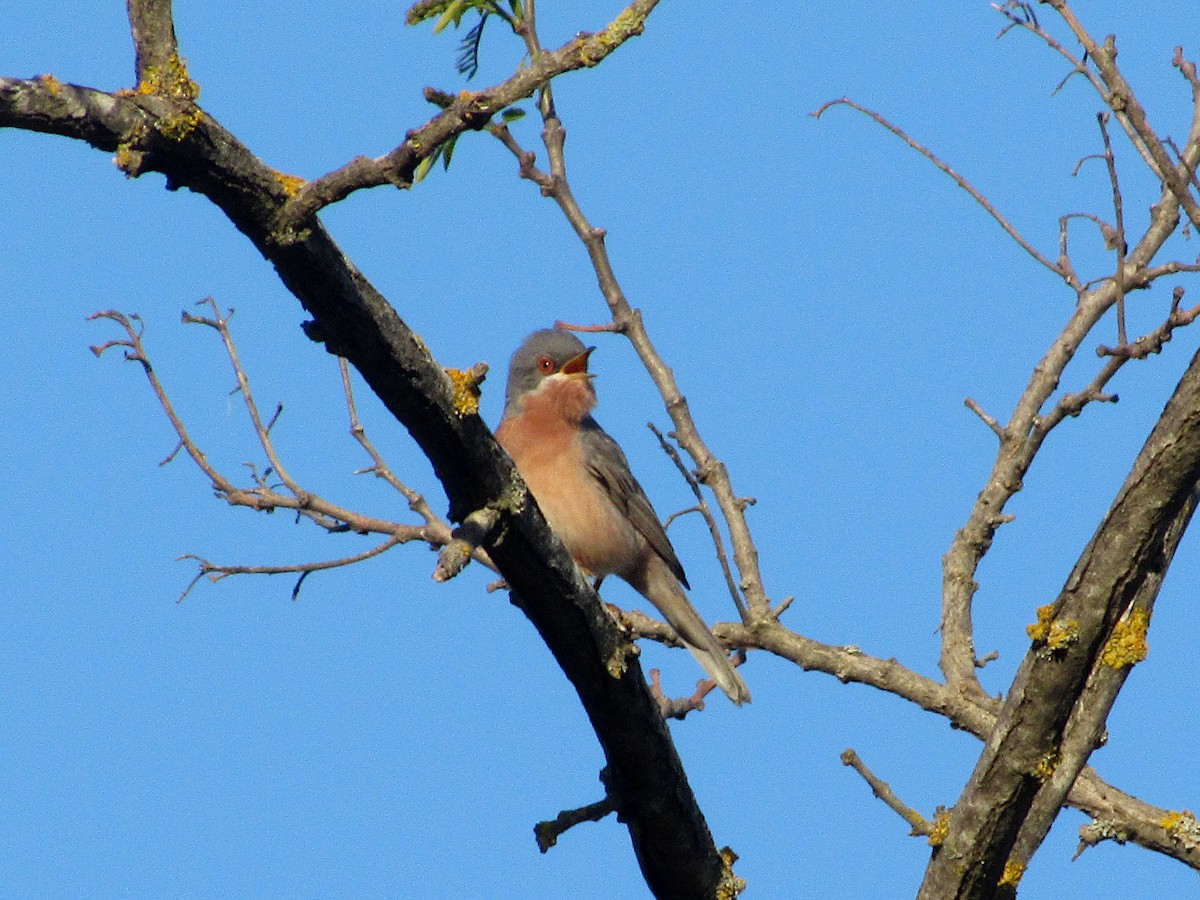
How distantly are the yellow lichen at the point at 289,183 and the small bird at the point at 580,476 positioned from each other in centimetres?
580

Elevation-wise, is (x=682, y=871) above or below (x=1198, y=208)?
below

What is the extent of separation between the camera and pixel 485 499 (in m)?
4.46

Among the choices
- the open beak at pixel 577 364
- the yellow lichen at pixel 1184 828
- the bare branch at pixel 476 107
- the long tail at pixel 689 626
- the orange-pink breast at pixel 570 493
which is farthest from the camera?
the open beak at pixel 577 364

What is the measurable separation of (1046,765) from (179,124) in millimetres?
3298

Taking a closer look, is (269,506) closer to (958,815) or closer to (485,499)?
(485,499)

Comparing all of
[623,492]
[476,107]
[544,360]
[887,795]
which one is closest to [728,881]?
[887,795]

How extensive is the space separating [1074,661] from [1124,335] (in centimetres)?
111

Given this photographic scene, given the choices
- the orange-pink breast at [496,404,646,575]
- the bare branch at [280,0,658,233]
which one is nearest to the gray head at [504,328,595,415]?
the orange-pink breast at [496,404,646,575]

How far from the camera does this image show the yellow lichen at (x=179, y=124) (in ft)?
11.1

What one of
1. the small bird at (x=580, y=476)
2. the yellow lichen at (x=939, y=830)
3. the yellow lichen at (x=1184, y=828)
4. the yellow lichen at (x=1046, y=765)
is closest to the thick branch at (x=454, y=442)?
the yellow lichen at (x=939, y=830)

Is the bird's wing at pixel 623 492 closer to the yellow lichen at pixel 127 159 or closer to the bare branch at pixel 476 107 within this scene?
the bare branch at pixel 476 107

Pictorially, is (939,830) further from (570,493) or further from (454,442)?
(570,493)

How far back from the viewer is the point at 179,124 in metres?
3.38

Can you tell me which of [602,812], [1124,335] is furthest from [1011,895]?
[1124,335]
